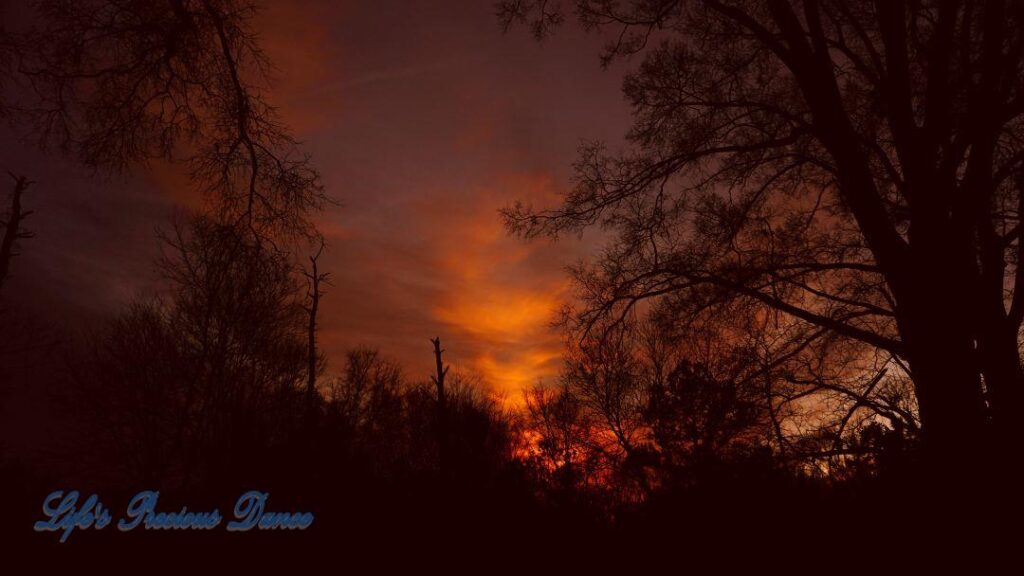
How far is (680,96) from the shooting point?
6832mm

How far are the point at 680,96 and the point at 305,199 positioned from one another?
210 inches

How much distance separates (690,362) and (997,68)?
6.85 metres

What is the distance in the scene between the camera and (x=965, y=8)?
20.4ft

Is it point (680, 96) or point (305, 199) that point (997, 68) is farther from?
point (305, 199)

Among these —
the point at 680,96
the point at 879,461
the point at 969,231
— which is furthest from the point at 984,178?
the point at 680,96

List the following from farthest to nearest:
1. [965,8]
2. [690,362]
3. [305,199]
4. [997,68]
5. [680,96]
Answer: [690,362] < [680,96] < [965,8] < [305,199] < [997,68]

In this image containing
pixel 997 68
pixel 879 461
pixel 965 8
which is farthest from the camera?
pixel 965 8

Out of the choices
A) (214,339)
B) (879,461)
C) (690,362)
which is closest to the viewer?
(879,461)

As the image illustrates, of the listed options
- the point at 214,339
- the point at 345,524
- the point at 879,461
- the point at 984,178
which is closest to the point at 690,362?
the point at 879,461

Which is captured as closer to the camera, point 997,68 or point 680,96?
point 997,68

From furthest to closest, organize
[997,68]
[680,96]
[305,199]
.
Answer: [680,96] < [305,199] < [997,68]

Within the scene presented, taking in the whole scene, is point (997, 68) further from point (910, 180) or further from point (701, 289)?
point (701, 289)

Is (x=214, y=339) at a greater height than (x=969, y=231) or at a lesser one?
greater

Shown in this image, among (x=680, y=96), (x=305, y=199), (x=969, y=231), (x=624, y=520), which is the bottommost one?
(x=624, y=520)
